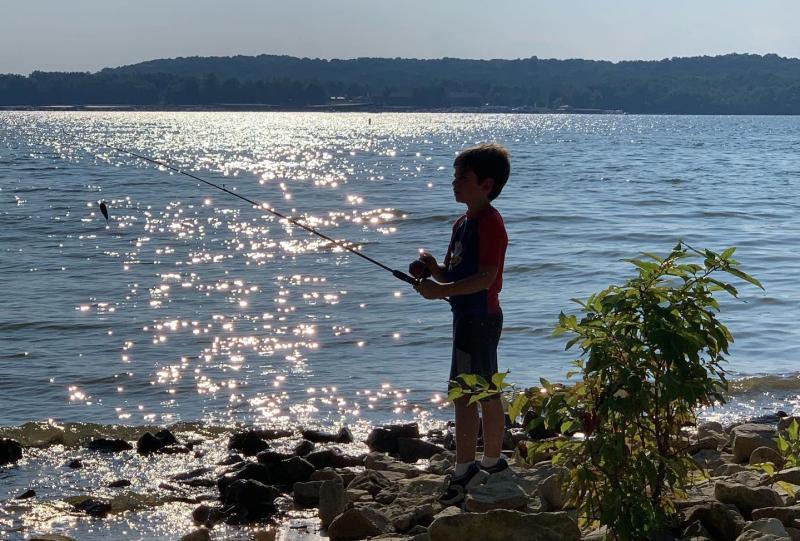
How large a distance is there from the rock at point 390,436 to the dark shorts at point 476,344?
7.31 feet

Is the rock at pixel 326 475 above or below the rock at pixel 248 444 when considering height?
above

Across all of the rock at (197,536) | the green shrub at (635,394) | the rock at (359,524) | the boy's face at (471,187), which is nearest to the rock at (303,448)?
the rock at (197,536)

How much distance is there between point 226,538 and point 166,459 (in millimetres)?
1867

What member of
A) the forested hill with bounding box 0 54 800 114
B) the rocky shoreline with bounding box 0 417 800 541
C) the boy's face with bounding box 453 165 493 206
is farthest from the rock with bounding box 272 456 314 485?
the forested hill with bounding box 0 54 800 114

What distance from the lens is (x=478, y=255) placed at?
528 cm

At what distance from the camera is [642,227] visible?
22578mm

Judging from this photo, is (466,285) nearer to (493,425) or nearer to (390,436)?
(493,425)

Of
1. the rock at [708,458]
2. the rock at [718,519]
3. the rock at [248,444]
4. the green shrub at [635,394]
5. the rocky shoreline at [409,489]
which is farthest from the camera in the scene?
the rock at [248,444]

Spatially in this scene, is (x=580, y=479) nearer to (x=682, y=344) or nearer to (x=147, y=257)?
(x=682, y=344)

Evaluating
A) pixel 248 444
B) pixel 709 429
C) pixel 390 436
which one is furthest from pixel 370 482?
pixel 709 429

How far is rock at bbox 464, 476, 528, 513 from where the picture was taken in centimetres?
505

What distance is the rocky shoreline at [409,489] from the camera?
443 centimetres

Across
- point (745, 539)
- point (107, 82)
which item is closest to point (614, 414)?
point (745, 539)

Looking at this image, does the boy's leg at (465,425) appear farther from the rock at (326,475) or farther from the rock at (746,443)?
the rock at (746,443)
